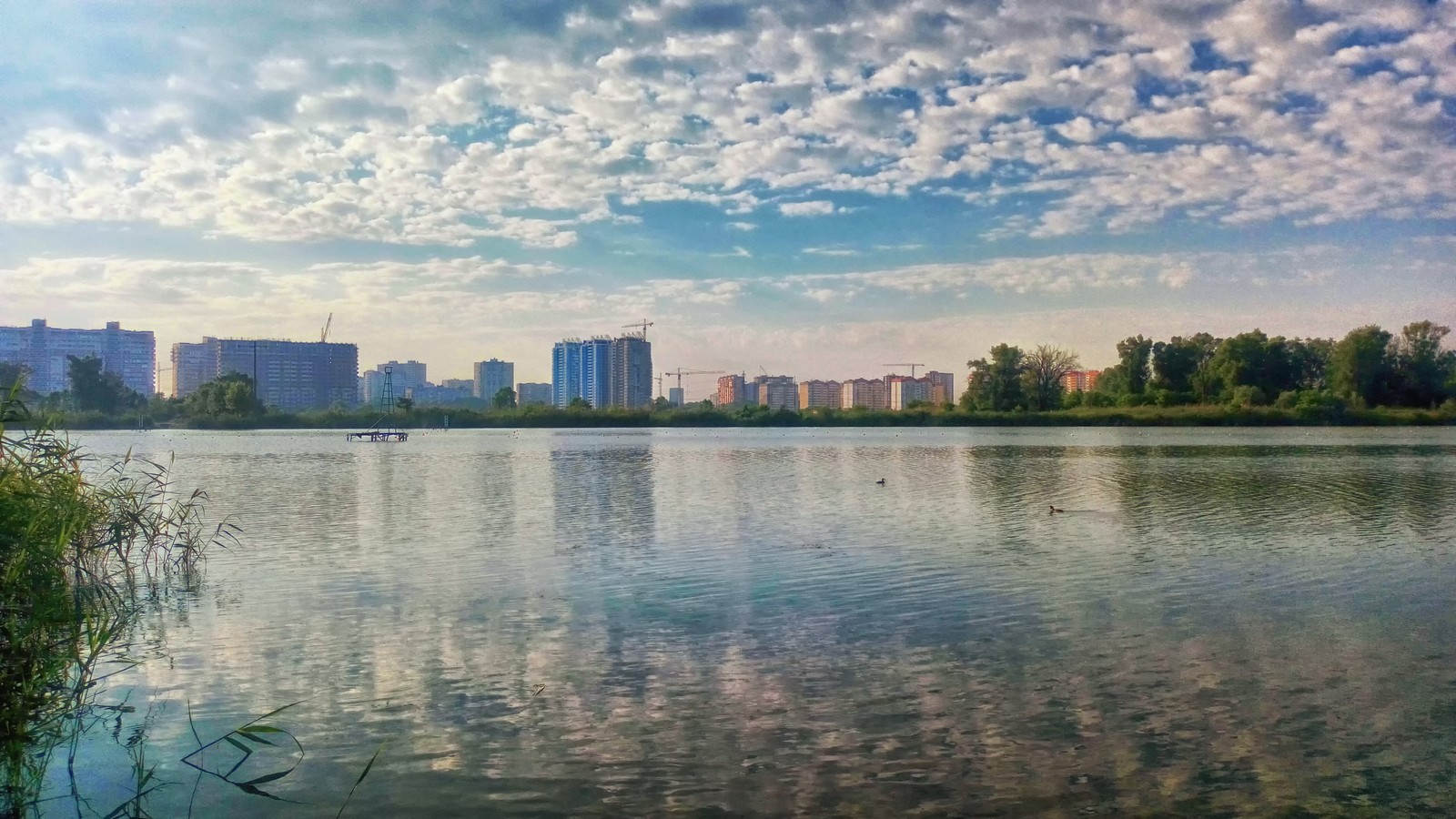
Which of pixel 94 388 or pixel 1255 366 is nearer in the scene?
pixel 94 388

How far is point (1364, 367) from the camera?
114250 millimetres

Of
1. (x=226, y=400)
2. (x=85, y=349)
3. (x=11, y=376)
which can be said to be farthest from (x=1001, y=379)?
(x=85, y=349)

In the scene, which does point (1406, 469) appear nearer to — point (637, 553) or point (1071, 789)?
point (637, 553)

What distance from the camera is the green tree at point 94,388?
385ft

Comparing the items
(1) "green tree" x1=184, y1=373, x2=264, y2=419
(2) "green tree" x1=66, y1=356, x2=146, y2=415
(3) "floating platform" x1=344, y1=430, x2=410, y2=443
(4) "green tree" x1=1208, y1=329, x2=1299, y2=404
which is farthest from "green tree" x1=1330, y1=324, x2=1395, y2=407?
(2) "green tree" x1=66, y1=356, x2=146, y2=415

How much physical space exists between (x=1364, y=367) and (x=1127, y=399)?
2675 centimetres

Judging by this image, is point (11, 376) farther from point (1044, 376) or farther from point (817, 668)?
point (1044, 376)

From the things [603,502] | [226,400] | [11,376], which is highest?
[226,400]

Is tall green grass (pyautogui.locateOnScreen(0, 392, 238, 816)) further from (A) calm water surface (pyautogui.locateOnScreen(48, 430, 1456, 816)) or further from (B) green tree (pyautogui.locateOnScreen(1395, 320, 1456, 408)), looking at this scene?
(B) green tree (pyautogui.locateOnScreen(1395, 320, 1456, 408))

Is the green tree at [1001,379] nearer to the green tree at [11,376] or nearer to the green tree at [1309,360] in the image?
the green tree at [1309,360]

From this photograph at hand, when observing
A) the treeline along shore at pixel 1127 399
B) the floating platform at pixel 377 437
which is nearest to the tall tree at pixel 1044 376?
the treeline along shore at pixel 1127 399

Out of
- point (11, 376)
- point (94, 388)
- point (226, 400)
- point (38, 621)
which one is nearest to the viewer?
point (38, 621)

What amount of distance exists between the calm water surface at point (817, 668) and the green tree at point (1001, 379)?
113m

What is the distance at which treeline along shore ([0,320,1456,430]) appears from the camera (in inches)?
4469
